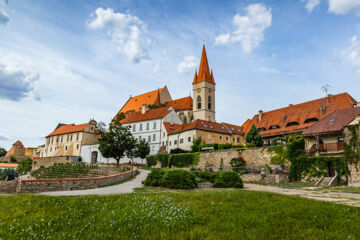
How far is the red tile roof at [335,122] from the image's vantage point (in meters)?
26.7

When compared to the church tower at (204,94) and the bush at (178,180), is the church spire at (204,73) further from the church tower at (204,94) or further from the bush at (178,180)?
the bush at (178,180)

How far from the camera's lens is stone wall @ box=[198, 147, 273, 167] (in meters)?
30.7

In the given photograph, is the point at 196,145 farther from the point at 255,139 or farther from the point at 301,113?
the point at 301,113

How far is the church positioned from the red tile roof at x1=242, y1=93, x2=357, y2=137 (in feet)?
75.9

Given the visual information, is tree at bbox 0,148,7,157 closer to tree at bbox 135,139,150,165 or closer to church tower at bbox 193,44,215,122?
tree at bbox 135,139,150,165

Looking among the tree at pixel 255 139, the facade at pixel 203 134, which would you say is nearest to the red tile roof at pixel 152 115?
the facade at pixel 203 134

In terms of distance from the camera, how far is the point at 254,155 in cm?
3172

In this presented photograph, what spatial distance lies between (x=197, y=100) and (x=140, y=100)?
2089cm

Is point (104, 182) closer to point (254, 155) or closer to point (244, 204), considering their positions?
point (244, 204)

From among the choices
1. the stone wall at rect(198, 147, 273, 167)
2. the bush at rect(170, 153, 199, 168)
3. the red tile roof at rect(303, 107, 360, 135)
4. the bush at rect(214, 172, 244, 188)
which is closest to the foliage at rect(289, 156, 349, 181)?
the stone wall at rect(198, 147, 273, 167)

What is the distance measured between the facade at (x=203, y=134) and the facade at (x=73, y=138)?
25.3m

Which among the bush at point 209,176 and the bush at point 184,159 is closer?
the bush at point 209,176

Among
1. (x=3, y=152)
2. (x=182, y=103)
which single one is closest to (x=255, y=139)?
(x=182, y=103)

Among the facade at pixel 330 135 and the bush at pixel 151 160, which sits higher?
the facade at pixel 330 135
